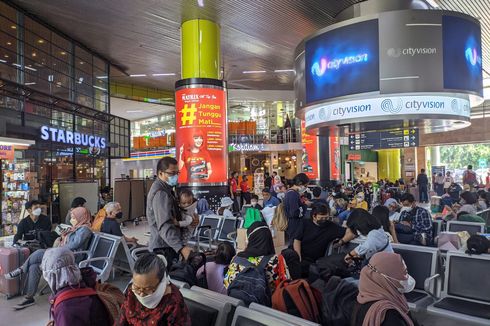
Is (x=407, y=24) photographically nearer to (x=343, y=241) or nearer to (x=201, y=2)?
(x=343, y=241)

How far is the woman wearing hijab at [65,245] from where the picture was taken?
18.0ft

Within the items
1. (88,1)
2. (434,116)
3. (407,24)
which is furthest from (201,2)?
(434,116)

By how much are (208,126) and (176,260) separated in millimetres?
7813

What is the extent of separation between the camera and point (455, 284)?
366cm

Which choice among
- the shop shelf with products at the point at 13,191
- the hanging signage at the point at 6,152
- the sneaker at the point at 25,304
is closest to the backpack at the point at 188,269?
the sneaker at the point at 25,304

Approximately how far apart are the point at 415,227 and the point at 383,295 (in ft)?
12.1

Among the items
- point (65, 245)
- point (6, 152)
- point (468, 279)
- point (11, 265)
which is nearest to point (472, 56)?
point (468, 279)

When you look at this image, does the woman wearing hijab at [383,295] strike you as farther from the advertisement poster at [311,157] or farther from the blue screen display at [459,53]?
the advertisement poster at [311,157]

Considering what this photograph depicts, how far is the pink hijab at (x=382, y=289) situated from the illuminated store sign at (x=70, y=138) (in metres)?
11.6

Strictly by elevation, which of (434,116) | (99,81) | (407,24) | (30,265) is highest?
(99,81)

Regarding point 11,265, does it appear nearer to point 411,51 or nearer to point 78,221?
point 78,221

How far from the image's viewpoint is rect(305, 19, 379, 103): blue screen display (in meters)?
7.01

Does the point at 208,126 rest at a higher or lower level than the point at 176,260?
higher

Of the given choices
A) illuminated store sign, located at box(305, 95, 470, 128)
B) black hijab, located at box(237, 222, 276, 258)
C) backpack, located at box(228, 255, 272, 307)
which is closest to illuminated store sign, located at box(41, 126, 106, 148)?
illuminated store sign, located at box(305, 95, 470, 128)
